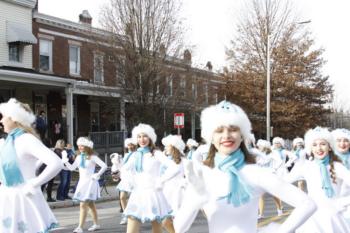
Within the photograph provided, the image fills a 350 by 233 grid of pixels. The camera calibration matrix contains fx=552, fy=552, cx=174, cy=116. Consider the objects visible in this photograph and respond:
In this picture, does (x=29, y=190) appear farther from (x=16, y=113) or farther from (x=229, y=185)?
(x=229, y=185)

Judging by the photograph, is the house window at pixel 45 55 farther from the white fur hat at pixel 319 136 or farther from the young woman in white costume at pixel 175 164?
the white fur hat at pixel 319 136

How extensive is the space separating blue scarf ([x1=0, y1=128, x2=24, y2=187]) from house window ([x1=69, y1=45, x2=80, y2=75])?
2277cm

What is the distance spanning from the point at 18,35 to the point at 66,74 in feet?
13.2

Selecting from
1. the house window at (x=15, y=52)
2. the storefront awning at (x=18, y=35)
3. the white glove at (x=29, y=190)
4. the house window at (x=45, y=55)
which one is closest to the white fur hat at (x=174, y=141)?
the white glove at (x=29, y=190)

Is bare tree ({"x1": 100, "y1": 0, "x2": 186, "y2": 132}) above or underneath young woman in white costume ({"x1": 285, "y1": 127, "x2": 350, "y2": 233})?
above

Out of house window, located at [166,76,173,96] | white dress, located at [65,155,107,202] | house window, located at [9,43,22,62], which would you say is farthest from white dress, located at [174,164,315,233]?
house window, located at [9,43,22,62]

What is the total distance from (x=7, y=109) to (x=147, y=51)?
1734 cm

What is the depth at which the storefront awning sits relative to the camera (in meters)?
23.5

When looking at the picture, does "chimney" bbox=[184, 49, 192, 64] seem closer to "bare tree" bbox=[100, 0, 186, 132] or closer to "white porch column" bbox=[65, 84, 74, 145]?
A: "bare tree" bbox=[100, 0, 186, 132]

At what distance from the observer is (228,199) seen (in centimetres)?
365

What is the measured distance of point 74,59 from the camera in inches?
1099

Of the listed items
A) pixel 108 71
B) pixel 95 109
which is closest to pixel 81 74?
pixel 95 109

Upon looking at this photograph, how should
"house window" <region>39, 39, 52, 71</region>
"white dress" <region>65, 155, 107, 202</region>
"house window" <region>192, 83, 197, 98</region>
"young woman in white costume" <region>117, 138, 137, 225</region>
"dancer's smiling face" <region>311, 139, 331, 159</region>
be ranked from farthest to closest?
"house window" <region>192, 83, 197, 98</region>
"house window" <region>39, 39, 52, 71</region>
"white dress" <region>65, 155, 107, 202</region>
"young woman in white costume" <region>117, 138, 137, 225</region>
"dancer's smiling face" <region>311, 139, 331, 159</region>

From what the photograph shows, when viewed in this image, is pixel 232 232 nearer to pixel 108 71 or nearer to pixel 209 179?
pixel 209 179
